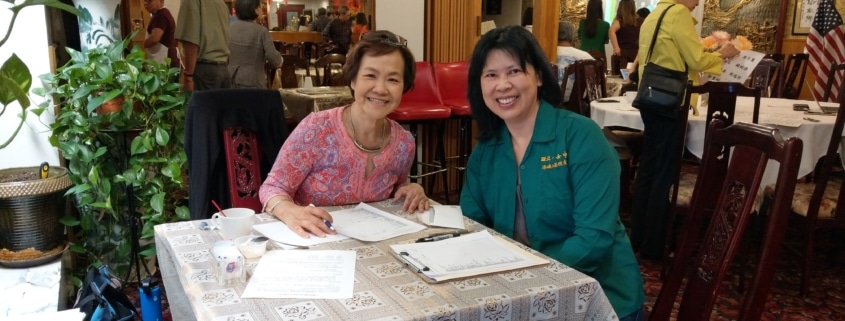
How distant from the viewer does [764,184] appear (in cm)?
309

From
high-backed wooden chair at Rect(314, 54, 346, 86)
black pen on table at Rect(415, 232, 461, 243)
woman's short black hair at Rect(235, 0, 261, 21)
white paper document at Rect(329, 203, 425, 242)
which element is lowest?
white paper document at Rect(329, 203, 425, 242)

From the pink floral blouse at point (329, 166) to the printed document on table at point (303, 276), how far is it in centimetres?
55

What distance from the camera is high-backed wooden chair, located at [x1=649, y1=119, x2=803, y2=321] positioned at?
1.20m

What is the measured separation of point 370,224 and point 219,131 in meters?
0.93

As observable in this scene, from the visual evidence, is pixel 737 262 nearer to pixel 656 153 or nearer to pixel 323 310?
pixel 656 153

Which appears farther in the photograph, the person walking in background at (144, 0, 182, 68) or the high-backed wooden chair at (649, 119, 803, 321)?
the person walking in background at (144, 0, 182, 68)

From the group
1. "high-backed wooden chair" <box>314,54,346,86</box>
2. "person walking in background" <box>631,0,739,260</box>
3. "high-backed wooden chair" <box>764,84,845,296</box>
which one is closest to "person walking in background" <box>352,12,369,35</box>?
"high-backed wooden chair" <box>314,54,346,86</box>

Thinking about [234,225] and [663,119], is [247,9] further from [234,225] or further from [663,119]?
[234,225]

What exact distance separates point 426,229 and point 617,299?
52 cm

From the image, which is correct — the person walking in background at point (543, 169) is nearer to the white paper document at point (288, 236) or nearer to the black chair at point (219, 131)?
the white paper document at point (288, 236)

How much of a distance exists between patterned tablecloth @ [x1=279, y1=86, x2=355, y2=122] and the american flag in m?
4.74

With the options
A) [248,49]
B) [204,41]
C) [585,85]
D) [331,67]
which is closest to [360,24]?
[331,67]

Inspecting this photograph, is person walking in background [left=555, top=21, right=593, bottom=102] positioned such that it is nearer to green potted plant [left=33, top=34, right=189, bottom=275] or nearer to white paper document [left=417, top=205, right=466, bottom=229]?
green potted plant [left=33, top=34, right=189, bottom=275]

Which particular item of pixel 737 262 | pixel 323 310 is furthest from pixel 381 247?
pixel 737 262
